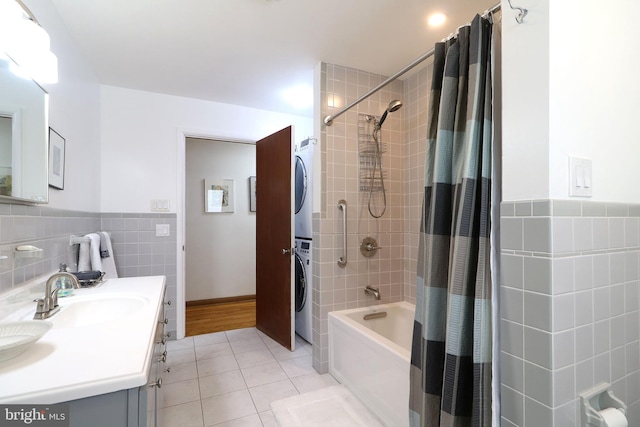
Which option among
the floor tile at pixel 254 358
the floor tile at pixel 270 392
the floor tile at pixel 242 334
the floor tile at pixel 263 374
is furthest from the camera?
the floor tile at pixel 242 334

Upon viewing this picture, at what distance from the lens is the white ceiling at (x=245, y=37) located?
1692 millimetres

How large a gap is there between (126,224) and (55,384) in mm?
2422

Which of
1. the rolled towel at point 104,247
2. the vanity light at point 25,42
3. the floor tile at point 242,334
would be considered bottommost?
the floor tile at point 242,334

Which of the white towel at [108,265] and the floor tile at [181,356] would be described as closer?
the white towel at [108,265]

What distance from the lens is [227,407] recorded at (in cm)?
185

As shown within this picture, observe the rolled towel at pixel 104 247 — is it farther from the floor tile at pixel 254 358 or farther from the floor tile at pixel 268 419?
the floor tile at pixel 268 419

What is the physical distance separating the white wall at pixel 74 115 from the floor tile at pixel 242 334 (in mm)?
1701

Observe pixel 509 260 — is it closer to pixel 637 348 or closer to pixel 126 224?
pixel 637 348

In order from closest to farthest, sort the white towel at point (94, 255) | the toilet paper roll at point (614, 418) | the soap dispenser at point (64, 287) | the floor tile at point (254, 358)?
the toilet paper roll at point (614, 418) < the soap dispenser at point (64, 287) < the white towel at point (94, 255) < the floor tile at point (254, 358)

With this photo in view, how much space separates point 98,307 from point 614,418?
76.4 inches

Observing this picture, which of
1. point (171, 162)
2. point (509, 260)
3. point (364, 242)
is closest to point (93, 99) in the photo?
point (171, 162)

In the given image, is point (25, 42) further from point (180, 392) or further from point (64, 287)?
point (180, 392)

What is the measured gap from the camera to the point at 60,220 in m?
1.67

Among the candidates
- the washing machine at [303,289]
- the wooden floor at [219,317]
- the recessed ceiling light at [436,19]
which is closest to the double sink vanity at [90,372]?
the washing machine at [303,289]
